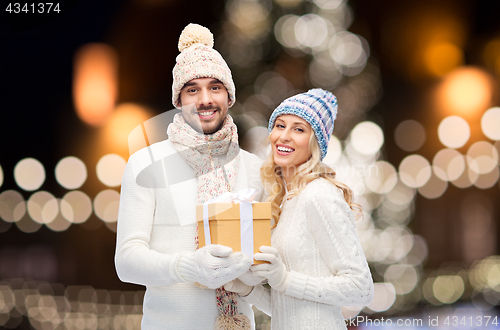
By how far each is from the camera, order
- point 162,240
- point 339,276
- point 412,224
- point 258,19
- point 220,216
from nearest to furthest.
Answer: point 220,216 → point 339,276 → point 162,240 → point 258,19 → point 412,224

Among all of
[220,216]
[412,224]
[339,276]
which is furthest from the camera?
[412,224]

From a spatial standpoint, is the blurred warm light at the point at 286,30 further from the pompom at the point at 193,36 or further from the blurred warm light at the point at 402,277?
the blurred warm light at the point at 402,277

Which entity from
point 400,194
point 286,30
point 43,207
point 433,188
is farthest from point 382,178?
point 43,207

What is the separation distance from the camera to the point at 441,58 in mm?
3910

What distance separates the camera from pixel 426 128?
4020 millimetres

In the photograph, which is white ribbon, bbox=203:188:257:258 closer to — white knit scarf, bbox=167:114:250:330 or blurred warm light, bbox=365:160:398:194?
white knit scarf, bbox=167:114:250:330

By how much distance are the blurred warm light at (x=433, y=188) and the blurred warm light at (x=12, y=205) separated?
3787 millimetres

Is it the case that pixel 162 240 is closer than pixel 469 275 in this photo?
Yes

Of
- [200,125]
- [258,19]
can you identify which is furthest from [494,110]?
[200,125]

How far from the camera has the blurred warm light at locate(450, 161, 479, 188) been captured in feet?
13.5

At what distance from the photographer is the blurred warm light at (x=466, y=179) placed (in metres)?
4.12

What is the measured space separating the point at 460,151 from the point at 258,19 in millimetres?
2326

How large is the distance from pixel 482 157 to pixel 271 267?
353 centimetres

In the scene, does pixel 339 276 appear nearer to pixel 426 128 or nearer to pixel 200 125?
pixel 200 125
